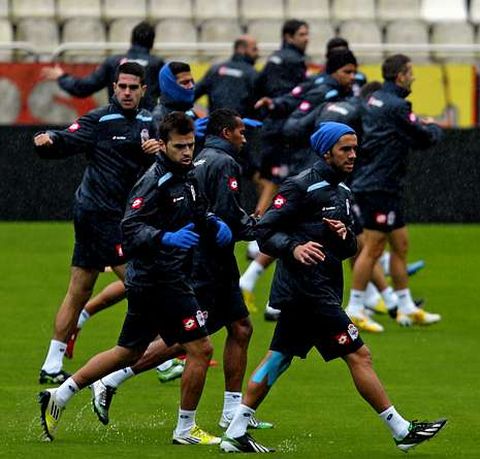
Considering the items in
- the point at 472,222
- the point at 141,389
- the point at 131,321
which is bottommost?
the point at 472,222

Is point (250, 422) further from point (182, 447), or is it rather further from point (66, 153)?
point (66, 153)

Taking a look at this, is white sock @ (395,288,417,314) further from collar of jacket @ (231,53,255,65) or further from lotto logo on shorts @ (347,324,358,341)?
lotto logo on shorts @ (347,324,358,341)

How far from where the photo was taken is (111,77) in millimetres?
16719

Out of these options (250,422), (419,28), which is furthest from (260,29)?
(250,422)

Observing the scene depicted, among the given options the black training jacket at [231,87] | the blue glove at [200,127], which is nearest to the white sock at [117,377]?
the blue glove at [200,127]

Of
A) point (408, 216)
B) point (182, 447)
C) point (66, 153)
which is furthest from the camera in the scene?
point (408, 216)

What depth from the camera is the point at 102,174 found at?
13305 mm

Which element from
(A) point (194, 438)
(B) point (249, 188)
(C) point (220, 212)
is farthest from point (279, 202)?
(B) point (249, 188)

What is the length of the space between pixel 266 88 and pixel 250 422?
9.07 metres

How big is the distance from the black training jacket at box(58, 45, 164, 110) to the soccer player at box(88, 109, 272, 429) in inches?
182

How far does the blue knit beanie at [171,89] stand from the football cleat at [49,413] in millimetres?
3292

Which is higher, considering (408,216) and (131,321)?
(131,321)

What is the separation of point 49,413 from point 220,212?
1.78m

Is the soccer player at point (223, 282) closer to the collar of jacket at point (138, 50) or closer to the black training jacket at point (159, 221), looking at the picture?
the black training jacket at point (159, 221)
